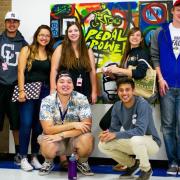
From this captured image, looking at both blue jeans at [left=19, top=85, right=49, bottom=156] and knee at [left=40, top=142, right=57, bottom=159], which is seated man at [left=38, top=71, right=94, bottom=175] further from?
blue jeans at [left=19, top=85, right=49, bottom=156]

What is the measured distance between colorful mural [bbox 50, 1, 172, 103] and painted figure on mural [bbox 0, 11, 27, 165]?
503 mm

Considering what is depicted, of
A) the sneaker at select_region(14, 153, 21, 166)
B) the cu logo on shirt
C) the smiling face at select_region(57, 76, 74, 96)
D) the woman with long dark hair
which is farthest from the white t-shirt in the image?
the sneaker at select_region(14, 153, 21, 166)

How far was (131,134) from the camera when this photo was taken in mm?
3205

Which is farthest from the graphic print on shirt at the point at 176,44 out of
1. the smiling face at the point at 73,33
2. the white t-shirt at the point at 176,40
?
the smiling face at the point at 73,33

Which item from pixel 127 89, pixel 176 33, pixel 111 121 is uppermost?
pixel 176 33

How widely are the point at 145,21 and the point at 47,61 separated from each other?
1205mm

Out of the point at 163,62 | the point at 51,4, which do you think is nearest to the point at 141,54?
the point at 163,62

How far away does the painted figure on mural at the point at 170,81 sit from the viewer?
11.9ft

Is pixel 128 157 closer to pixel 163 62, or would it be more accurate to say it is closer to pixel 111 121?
pixel 111 121

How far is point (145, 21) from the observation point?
407 centimetres

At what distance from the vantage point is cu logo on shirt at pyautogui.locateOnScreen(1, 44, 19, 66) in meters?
4.03

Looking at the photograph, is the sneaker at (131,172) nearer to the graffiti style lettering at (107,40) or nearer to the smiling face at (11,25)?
the graffiti style lettering at (107,40)

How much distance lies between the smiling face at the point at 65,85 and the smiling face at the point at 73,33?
1.76 feet

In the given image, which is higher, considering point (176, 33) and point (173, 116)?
point (176, 33)
